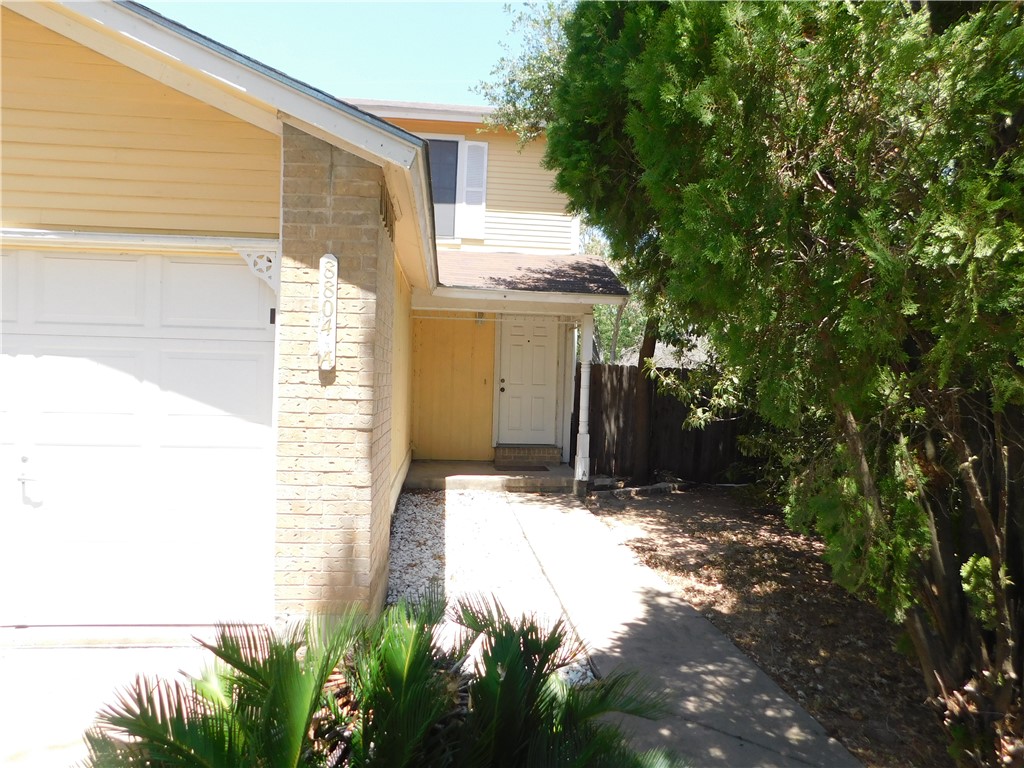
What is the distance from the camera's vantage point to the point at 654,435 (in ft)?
38.2

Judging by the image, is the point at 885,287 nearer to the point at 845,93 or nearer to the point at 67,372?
the point at 845,93

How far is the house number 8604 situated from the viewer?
4.20 metres

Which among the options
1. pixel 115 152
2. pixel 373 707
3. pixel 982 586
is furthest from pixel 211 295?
pixel 982 586

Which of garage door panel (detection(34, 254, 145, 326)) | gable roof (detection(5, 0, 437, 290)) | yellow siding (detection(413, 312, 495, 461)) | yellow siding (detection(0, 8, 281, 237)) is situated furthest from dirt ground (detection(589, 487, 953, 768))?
garage door panel (detection(34, 254, 145, 326))

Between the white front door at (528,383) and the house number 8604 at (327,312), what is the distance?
760cm

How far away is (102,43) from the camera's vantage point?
424cm

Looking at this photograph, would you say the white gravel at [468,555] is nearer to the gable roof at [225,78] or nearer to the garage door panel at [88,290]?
the garage door panel at [88,290]

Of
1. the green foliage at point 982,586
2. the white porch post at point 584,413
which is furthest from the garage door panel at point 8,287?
the white porch post at point 584,413

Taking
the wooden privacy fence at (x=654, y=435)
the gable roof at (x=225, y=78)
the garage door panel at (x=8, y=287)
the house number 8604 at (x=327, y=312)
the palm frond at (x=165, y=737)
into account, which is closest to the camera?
the palm frond at (x=165, y=737)

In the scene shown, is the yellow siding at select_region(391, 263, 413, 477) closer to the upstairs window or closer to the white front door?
the white front door

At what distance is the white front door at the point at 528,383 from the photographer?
464 inches

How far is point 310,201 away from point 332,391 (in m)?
1.21

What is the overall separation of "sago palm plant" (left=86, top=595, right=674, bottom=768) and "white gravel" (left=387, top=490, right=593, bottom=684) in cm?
194

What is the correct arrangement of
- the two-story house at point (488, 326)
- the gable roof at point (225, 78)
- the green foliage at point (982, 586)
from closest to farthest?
the green foliage at point (982, 586)
the gable roof at point (225, 78)
the two-story house at point (488, 326)
